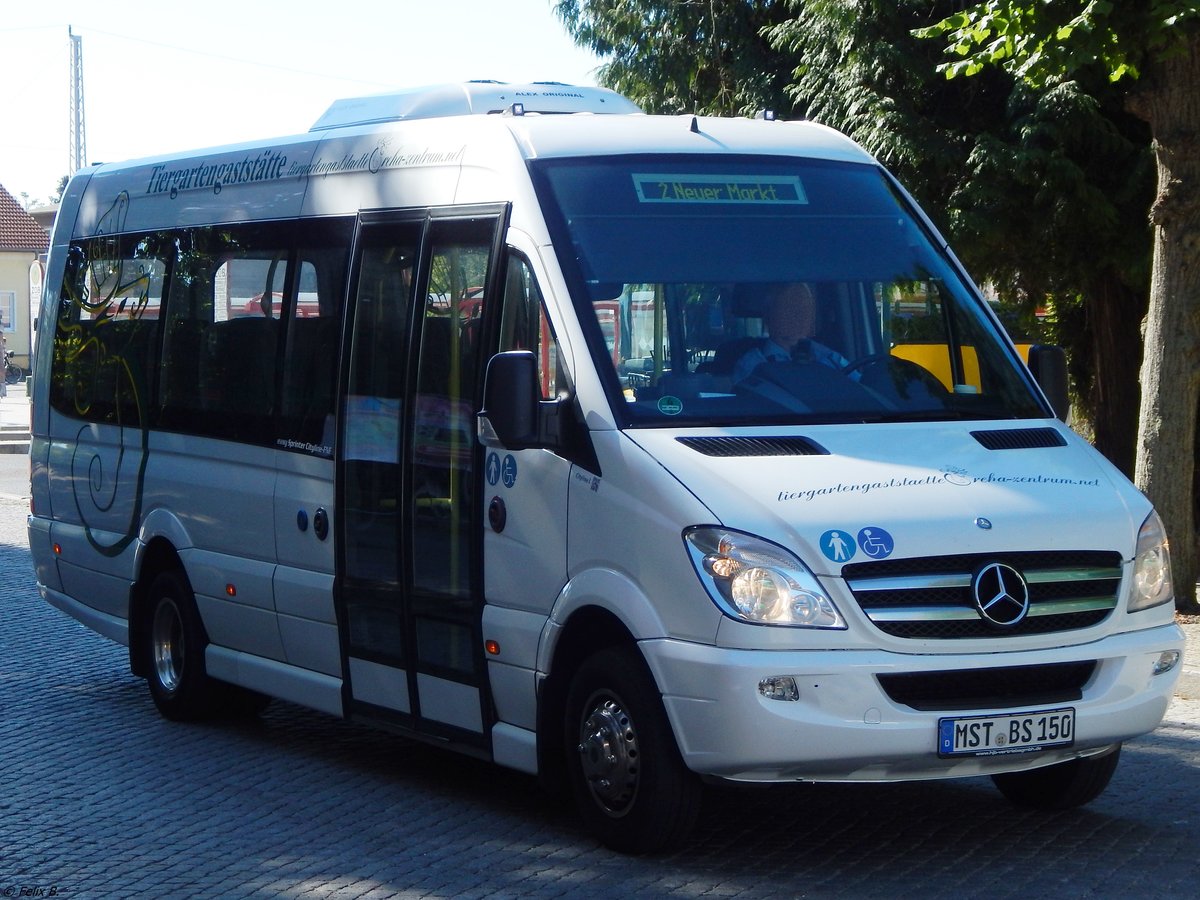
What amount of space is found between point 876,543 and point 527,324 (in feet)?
5.50

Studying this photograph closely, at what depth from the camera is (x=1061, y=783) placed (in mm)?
6973

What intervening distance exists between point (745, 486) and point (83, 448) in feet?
17.9

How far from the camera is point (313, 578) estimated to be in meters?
8.05

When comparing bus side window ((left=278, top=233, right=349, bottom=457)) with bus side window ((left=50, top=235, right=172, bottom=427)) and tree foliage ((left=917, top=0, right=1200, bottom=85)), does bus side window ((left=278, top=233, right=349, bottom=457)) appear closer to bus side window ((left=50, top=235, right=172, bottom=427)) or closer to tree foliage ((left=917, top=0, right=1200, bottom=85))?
bus side window ((left=50, top=235, right=172, bottom=427))

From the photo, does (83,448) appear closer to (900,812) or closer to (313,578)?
(313,578)

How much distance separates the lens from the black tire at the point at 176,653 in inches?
362

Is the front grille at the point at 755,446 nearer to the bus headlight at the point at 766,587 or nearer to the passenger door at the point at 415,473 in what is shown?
the bus headlight at the point at 766,587

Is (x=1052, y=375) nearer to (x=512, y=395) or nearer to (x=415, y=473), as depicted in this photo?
(x=512, y=395)

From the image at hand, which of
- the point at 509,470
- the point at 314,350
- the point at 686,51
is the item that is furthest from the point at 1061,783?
the point at 686,51

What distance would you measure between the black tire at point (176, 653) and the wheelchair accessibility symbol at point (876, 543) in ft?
14.1

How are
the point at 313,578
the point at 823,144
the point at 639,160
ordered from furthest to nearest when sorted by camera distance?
the point at 313,578 → the point at 823,144 → the point at 639,160

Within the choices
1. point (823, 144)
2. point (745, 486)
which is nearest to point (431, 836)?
point (745, 486)

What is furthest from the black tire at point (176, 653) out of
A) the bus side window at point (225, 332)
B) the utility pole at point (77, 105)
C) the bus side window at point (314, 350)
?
the utility pole at point (77, 105)

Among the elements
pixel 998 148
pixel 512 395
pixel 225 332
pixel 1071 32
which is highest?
pixel 1071 32
